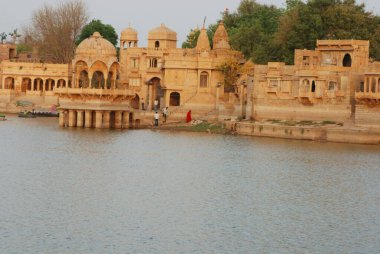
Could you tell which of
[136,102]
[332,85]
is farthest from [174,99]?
[332,85]

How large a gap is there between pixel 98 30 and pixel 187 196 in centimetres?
5548

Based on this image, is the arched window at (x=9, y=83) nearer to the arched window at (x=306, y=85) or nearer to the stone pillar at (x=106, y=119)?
the stone pillar at (x=106, y=119)

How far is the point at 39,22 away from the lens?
3553 inches

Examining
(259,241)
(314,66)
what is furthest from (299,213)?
(314,66)

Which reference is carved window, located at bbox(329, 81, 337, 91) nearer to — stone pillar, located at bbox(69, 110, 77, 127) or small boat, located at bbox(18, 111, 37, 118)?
stone pillar, located at bbox(69, 110, 77, 127)

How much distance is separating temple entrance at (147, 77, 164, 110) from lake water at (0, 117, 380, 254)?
17.9 meters

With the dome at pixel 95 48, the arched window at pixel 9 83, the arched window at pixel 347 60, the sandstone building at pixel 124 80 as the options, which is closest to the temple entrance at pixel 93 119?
the sandstone building at pixel 124 80

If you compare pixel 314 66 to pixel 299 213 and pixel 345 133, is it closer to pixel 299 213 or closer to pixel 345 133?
pixel 345 133

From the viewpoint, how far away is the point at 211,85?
210 ft

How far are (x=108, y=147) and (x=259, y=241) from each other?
21821 mm

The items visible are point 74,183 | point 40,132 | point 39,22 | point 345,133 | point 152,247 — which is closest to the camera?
point 152,247

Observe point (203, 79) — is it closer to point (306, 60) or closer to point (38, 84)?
point (306, 60)

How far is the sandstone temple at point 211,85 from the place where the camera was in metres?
53.5

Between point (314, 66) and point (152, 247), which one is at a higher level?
point (314, 66)
